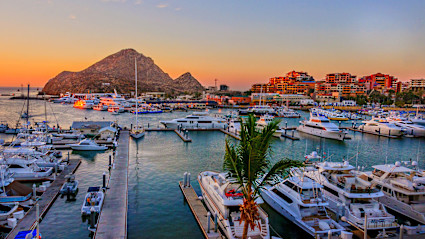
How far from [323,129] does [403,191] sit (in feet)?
97.9

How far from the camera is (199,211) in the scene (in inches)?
624

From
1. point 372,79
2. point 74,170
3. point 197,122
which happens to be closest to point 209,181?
point 74,170

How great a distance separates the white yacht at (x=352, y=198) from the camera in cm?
1403

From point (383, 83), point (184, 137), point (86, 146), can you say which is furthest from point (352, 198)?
point (383, 83)

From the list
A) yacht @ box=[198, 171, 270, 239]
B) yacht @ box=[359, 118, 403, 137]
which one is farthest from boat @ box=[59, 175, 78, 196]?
yacht @ box=[359, 118, 403, 137]

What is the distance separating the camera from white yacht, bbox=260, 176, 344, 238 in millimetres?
13672

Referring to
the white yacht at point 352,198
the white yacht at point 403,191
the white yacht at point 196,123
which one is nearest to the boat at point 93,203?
the white yacht at point 352,198

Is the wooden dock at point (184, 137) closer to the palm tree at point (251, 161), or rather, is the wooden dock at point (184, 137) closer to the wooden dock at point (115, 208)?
the wooden dock at point (115, 208)

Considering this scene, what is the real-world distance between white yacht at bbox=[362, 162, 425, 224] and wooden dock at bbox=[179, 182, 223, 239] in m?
10.9

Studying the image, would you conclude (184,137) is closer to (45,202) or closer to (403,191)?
(45,202)

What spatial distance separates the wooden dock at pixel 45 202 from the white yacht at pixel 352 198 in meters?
14.8

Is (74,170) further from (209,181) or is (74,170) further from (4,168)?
(209,181)

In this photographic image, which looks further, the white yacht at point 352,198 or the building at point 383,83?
the building at point 383,83

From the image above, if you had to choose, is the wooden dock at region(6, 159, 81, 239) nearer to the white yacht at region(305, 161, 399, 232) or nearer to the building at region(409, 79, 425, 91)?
the white yacht at region(305, 161, 399, 232)
